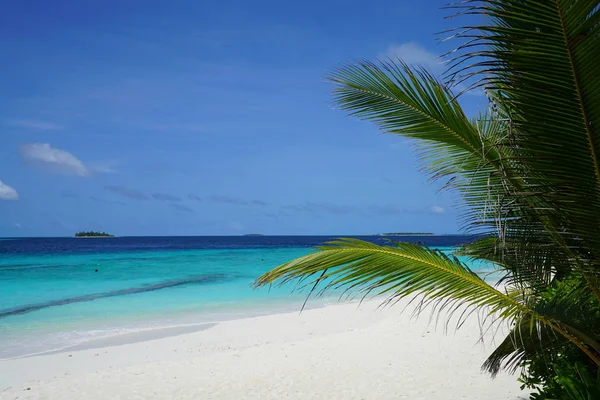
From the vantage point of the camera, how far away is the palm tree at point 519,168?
7.75 feet

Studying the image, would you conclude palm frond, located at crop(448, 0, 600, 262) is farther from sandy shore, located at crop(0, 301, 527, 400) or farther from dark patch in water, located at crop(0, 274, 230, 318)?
dark patch in water, located at crop(0, 274, 230, 318)

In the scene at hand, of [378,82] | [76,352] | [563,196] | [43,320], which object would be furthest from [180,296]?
[563,196]

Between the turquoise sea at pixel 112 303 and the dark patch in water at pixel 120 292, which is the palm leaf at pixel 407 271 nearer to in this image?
the turquoise sea at pixel 112 303

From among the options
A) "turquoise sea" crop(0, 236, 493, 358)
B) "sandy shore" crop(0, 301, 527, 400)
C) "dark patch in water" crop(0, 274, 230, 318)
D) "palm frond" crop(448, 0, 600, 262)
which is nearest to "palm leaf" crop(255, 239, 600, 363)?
"palm frond" crop(448, 0, 600, 262)

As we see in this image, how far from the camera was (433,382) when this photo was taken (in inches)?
273

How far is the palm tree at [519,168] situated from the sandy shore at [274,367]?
8.41 ft

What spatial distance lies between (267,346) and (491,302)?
7057 mm

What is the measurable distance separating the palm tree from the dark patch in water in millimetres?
15236

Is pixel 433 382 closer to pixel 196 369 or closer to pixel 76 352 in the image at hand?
pixel 196 369

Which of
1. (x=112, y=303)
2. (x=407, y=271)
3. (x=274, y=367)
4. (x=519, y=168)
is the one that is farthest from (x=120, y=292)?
(x=519, y=168)

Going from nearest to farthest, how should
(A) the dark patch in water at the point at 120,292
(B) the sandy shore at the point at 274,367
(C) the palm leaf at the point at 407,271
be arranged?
1. (C) the palm leaf at the point at 407,271
2. (B) the sandy shore at the point at 274,367
3. (A) the dark patch in water at the point at 120,292

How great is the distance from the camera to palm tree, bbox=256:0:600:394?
2363 millimetres

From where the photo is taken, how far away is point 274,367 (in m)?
8.09

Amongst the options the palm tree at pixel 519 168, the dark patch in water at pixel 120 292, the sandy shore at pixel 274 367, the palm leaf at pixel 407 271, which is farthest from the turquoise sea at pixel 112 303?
the palm leaf at pixel 407 271
